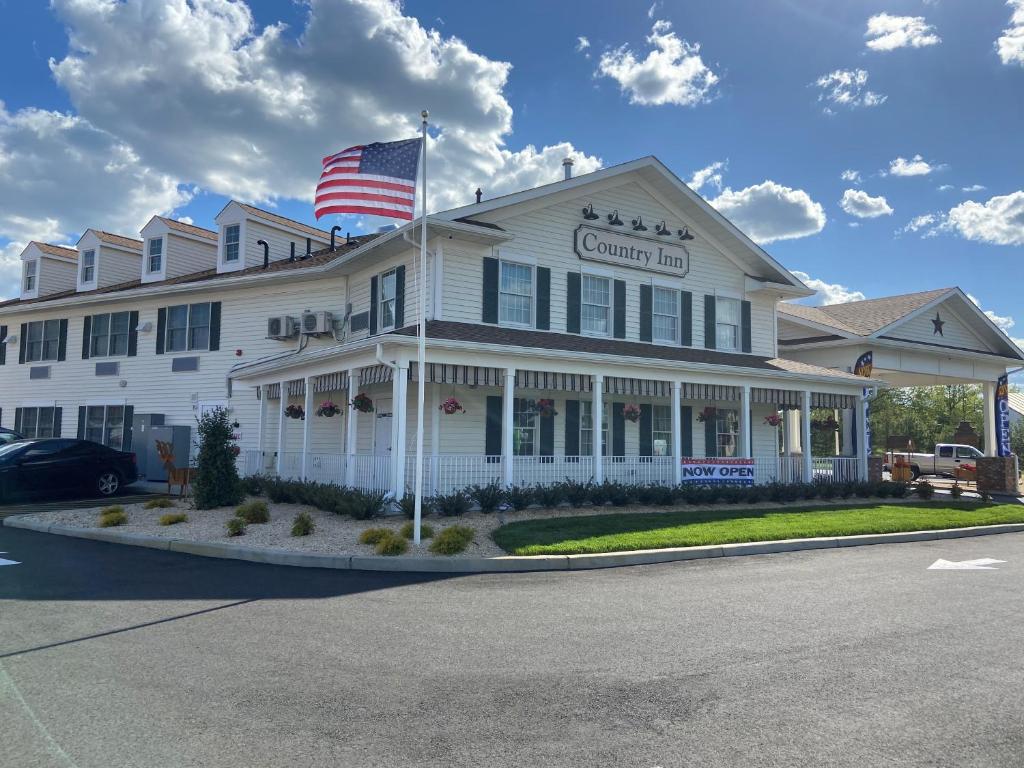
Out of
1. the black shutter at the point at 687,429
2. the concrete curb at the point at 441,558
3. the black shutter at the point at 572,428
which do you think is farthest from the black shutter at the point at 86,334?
the black shutter at the point at 687,429

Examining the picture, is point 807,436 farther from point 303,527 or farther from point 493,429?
point 303,527

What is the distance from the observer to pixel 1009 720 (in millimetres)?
4469

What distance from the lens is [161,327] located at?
22.9 metres

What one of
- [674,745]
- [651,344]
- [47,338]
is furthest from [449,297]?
[47,338]

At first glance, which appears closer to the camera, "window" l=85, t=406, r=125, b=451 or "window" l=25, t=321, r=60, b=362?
"window" l=85, t=406, r=125, b=451

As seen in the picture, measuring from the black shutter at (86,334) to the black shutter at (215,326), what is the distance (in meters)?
5.59

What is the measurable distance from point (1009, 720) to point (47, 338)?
2893 cm

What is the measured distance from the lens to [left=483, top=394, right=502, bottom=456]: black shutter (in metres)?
16.5

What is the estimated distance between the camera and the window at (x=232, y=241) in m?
23.0

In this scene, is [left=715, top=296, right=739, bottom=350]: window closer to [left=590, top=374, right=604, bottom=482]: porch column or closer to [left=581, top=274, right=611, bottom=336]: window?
[left=581, top=274, right=611, bottom=336]: window

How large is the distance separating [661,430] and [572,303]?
4.22 m

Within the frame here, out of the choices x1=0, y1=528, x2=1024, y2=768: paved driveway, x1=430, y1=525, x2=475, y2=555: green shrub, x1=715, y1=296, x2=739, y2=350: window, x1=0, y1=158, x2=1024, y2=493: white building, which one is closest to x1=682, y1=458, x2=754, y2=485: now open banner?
x1=0, y1=158, x2=1024, y2=493: white building

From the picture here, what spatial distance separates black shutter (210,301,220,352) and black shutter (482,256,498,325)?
9699 millimetres

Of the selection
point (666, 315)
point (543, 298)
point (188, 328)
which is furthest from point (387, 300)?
point (188, 328)
